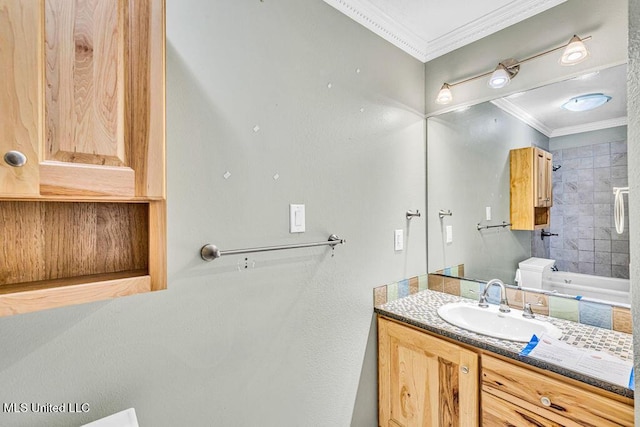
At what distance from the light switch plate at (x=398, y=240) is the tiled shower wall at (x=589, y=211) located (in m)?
0.78

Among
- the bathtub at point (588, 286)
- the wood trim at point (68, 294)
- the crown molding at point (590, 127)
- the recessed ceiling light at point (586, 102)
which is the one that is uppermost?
the recessed ceiling light at point (586, 102)

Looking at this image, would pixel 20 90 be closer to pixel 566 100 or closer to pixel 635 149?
pixel 635 149

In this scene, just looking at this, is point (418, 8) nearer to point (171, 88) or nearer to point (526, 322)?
point (171, 88)

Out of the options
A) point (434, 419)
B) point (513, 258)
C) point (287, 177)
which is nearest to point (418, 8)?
point (287, 177)

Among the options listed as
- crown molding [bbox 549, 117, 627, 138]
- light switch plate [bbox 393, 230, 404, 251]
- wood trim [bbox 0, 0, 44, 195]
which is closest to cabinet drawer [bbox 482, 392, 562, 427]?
light switch plate [bbox 393, 230, 404, 251]

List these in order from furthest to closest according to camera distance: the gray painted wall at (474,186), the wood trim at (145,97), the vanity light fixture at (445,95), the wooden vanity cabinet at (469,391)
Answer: the vanity light fixture at (445,95)
the gray painted wall at (474,186)
the wooden vanity cabinet at (469,391)
the wood trim at (145,97)

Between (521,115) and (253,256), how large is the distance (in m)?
1.68

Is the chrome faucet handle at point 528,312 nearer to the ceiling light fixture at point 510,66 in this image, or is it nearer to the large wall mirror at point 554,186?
the large wall mirror at point 554,186

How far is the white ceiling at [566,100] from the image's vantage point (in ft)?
4.47

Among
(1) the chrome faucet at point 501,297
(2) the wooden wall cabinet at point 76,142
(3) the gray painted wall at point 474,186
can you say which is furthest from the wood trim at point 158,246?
(3) the gray painted wall at point 474,186

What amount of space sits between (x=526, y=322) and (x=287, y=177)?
4.53 ft

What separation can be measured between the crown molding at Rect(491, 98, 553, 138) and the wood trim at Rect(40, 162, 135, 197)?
193 cm

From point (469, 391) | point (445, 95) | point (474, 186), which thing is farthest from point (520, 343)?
point (445, 95)

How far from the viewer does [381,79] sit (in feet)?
5.76
